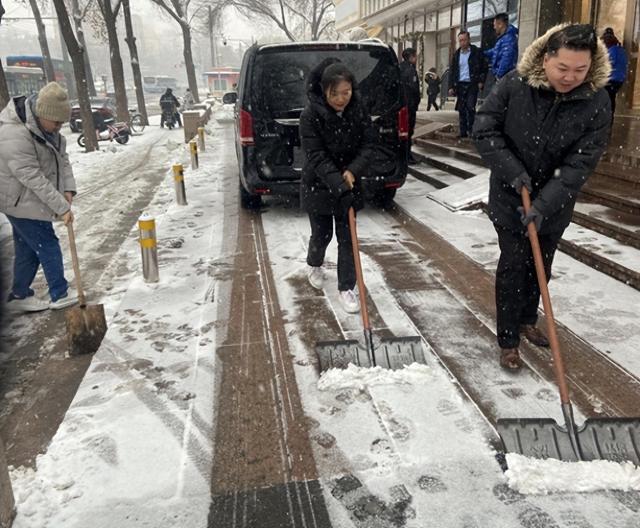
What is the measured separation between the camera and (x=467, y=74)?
34.0ft

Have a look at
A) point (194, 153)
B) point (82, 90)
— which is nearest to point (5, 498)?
point (194, 153)

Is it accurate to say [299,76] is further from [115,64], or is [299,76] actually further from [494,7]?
[115,64]

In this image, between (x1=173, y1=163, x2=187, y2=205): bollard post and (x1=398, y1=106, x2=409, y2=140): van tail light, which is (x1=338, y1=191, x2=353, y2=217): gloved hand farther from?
(x1=173, y1=163, x2=187, y2=205): bollard post

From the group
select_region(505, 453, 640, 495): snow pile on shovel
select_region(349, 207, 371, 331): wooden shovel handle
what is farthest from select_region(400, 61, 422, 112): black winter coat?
select_region(505, 453, 640, 495): snow pile on shovel

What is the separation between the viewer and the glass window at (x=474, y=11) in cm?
1866

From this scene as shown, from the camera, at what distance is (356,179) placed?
4086 mm

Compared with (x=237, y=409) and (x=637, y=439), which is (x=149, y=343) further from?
(x=637, y=439)

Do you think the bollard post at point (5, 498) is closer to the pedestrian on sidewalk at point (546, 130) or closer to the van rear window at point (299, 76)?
the pedestrian on sidewalk at point (546, 130)

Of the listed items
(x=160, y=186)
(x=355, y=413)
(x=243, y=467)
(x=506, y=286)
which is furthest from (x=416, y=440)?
(x=160, y=186)

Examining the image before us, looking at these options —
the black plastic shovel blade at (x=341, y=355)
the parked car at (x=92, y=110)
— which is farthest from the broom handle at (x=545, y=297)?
the parked car at (x=92, y=110)

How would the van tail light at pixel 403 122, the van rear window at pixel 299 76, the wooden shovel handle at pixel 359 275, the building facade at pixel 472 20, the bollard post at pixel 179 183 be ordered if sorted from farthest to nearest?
the building facade at pixel 472 20
the bollard post at pixel 179 183
the van tail light at pixel 403 122
the van rear window at pixel 299 76
the wooden shovel handle at pixel 359 275

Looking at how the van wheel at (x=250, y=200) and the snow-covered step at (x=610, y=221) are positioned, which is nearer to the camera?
the snow-covered step at (x=610, y=221)

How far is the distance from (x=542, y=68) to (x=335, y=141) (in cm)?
153

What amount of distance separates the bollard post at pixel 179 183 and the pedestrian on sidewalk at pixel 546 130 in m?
5.52
